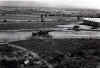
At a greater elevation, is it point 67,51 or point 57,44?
point 57,44

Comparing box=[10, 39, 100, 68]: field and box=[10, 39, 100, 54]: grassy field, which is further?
box=[10, 39, 100, 54]: grassy field

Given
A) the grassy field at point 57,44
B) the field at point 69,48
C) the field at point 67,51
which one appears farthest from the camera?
the grassy field at point 57,44

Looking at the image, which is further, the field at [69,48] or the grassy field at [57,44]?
the grassy field at [57,44]

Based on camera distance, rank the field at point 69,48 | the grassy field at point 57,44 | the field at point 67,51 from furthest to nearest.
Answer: the grassy field at point 57,44
the field at point 69,48
the field at point 67,51

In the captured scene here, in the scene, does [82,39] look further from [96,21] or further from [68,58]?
[96,21]

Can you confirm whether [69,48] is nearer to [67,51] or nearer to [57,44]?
[67,51]

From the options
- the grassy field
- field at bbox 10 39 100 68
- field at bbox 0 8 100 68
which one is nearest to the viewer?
field at bbox 0 8 100 68

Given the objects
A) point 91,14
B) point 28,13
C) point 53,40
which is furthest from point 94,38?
point 28,13

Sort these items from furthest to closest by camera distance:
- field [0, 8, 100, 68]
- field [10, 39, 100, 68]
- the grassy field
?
the grassy field, field [10, 39, 100, 68], field [0, 8, 100, 68]

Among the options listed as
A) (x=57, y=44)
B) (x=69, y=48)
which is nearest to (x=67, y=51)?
(x=69, y=48)

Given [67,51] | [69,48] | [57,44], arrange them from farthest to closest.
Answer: [57,44] → [69,48] → [67,51]

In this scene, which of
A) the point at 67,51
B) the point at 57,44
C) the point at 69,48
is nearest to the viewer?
the point at 67,51
